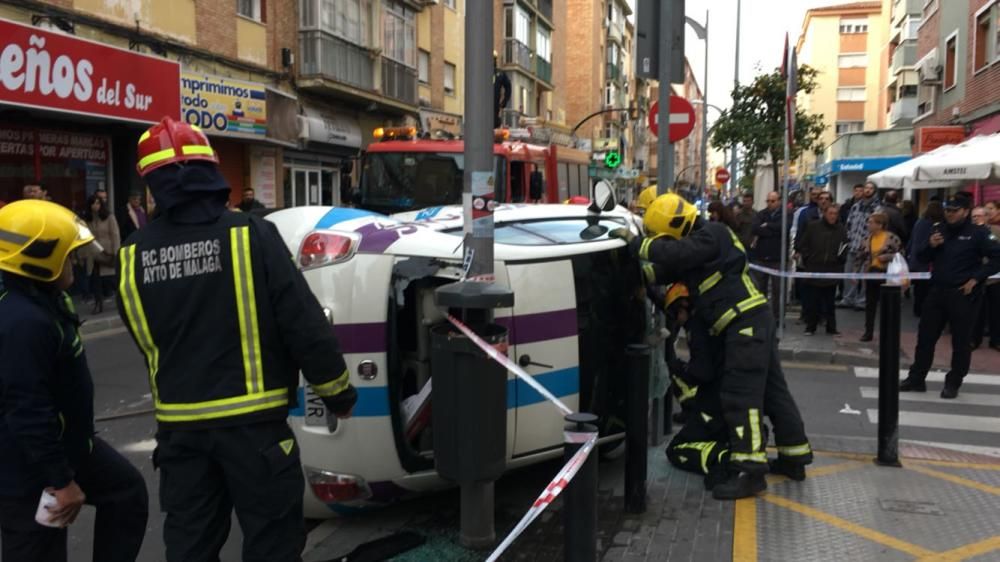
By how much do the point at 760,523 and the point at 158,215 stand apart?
11.1ft

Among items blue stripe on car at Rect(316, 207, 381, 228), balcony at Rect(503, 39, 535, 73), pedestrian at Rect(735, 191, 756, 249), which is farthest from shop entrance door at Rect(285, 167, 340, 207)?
blue stripe on car at Rect(316, 207, 381, 228)

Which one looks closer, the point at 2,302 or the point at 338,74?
the point at 2,302

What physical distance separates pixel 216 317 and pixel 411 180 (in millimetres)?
8983

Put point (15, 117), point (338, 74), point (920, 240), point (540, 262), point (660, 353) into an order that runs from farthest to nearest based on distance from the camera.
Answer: point (338, 74) → point (15, 117) → point (920, 240) → point (660, 353) → point (540, 262)

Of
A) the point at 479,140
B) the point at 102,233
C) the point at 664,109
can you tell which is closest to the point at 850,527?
the point at 479,140

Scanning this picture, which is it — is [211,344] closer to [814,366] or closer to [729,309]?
[729,309]

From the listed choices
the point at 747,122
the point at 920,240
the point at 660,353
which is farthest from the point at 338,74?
the point at 660,353

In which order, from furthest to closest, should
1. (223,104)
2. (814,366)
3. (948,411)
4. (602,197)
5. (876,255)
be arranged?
(223,104), (876,255), (814,366), (948,411), (602,197)

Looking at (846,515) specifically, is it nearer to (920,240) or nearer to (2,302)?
(2,302)

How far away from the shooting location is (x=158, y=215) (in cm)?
295

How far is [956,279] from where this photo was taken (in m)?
7.48

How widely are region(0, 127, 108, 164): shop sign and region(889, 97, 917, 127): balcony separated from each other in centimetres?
2914

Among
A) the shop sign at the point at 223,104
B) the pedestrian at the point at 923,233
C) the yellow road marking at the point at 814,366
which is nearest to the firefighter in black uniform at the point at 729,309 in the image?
the pedestrian at the point at 923,233

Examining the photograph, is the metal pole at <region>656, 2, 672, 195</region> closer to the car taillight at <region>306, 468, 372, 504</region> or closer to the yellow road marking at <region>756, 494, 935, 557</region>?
the yellow road marking at <region>756, 494, 935, 557</region>
